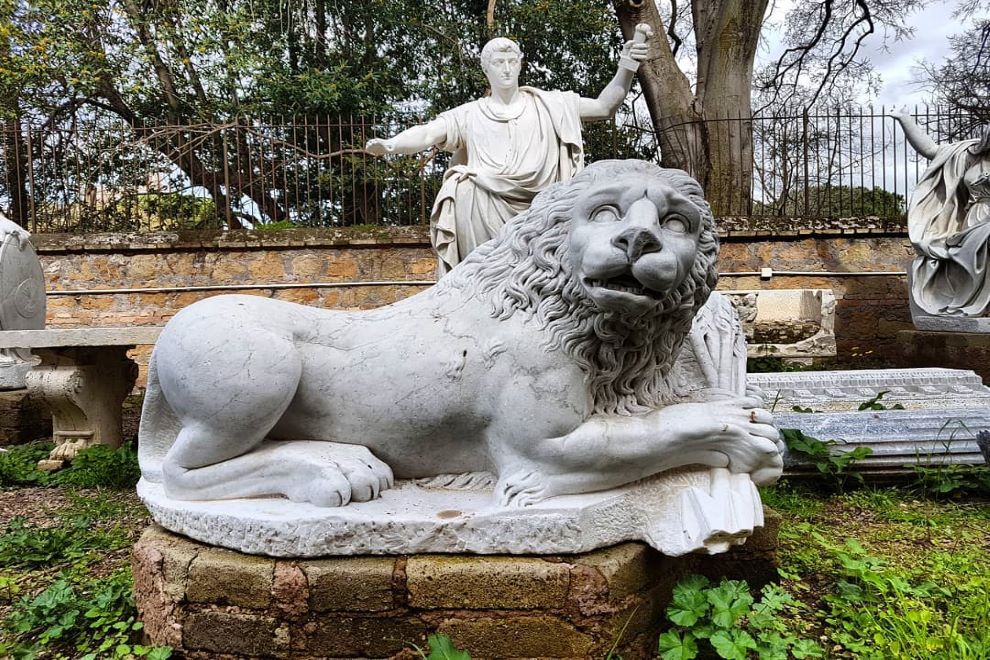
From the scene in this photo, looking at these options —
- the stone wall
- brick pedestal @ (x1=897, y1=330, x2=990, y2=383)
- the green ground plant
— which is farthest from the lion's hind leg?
brick pedestal @ (x1=897, y1=330, x2=990, y2=383)

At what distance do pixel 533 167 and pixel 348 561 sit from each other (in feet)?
8.94

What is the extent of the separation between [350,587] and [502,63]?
322cm

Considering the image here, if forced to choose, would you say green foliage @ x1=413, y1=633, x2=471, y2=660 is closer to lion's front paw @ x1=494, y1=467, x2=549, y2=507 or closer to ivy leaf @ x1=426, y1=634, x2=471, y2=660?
ivy leaf @ x1=426, y1=634, x2=471, y2=660

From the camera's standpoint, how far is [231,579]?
1.77 metres

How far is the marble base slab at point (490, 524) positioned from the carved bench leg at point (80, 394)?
3.00 meters

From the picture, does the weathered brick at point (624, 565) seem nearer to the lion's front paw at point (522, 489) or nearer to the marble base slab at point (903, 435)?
the lion's front paw at point (522, 489)

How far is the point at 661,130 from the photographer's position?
8719mm

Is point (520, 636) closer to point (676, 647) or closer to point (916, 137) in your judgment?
point (676, 647)

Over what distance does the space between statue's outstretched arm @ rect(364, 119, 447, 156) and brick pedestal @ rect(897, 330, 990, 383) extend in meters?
4.89

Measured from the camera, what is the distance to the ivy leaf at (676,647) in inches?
68.2

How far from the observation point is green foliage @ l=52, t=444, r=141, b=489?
12.7 feet

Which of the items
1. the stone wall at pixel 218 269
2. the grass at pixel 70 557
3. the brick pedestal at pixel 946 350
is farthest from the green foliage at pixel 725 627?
the stone wall at pixel 218 269

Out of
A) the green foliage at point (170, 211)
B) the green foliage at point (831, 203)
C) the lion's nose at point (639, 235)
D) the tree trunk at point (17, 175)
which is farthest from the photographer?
the green foliage at point (831, 203)

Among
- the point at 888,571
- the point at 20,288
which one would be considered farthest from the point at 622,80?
the point at 20,288
